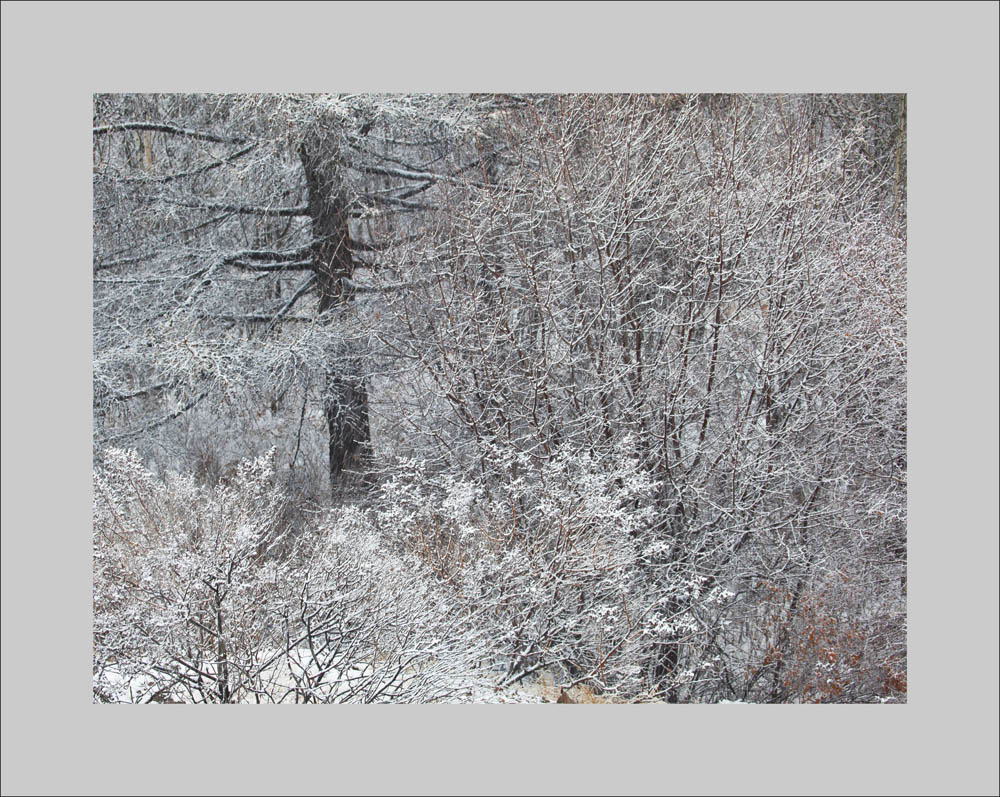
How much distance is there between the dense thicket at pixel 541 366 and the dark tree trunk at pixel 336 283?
21mm

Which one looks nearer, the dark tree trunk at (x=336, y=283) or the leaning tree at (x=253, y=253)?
the leaning tree at (x=253, y=253)

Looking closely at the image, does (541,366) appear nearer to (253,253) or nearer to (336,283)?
(336,283)

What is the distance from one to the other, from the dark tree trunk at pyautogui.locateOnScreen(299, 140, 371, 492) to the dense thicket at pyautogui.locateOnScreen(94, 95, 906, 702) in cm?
2

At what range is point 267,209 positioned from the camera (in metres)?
6.11

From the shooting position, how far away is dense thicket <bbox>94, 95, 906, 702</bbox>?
5449 mm

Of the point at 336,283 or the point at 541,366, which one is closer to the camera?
the point at 541,366

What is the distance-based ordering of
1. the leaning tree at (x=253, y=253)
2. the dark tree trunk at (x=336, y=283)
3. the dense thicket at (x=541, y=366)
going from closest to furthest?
the dense thicket at (x=541, y=366)
the leaning tree at (x=253, y=253)
the dark tree trunk at (x=336, y=283)

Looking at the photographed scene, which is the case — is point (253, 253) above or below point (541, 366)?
above

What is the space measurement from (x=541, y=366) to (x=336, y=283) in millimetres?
1489

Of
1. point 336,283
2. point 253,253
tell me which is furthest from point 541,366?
point 253,253

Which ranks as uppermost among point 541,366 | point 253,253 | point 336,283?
point 253,253

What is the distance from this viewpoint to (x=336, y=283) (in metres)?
6.14

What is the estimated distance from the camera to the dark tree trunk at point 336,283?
601cm

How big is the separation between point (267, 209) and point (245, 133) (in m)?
0.50
